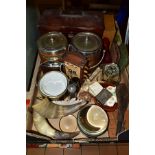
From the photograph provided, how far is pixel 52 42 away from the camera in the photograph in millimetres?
778

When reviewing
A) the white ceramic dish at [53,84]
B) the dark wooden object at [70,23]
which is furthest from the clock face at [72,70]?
the dark wooden object at [70,23]

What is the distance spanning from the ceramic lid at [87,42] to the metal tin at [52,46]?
42 mm

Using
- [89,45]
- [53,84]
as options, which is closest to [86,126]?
[53,84]

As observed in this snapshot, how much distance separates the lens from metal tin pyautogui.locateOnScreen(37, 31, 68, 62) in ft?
2.48

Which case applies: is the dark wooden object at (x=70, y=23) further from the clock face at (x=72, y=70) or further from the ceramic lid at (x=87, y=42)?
the clock face at (x=72, y=70)

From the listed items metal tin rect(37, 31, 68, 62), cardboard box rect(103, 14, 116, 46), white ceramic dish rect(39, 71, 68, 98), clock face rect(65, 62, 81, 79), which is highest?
cardboard box rect(103, 14, 116, 46)

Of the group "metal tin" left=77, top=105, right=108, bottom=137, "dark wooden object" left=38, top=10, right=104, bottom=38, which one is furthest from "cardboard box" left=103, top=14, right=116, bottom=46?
"metal tin" left=77, top=105, right=108, bottom=137

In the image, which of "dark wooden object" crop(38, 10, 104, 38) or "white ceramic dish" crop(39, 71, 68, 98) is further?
"dark wooden object" crop(38, 10, 104, 38)

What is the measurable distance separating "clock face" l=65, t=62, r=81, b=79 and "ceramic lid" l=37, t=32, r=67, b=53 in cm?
7

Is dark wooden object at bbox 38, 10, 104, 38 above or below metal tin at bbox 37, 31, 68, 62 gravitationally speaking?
above

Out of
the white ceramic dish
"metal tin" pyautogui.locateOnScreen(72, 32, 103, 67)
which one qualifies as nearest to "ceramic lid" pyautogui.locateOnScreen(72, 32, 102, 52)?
"metal tin" pyautogui.locateOnScreen(72, 32, 103, 67)

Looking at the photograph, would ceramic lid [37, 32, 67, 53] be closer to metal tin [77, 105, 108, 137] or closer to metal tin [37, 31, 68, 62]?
metal tin [37, 31, 68, 62]
